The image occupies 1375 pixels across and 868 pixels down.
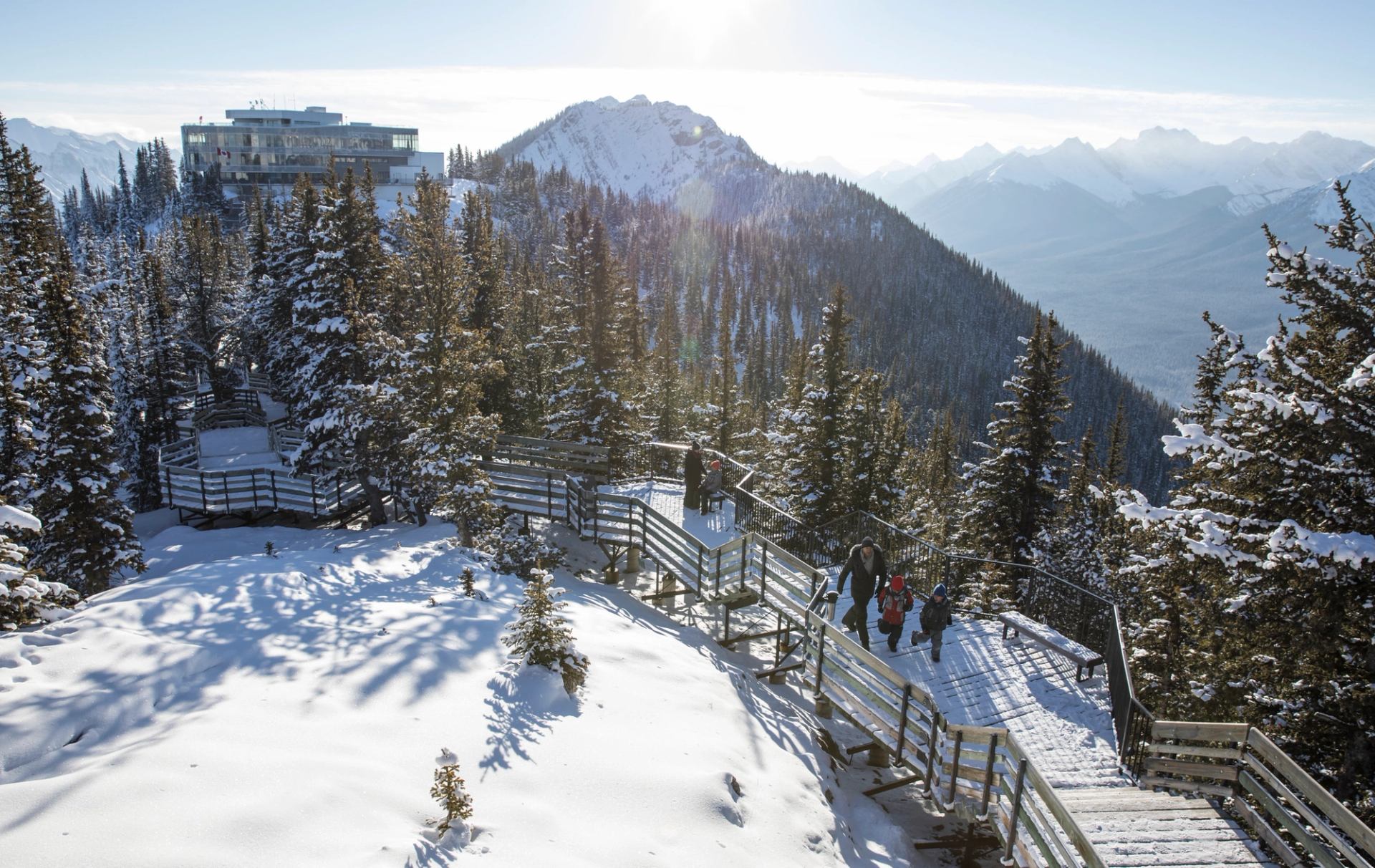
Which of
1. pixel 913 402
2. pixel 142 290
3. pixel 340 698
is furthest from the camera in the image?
pixel 913 402

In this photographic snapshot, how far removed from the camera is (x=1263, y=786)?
876cm

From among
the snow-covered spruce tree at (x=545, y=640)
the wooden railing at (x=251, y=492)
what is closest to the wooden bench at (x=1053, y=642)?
the snow-covered spruce tree at (x=545, y=640)

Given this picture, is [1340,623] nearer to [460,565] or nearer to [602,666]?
[602,666]

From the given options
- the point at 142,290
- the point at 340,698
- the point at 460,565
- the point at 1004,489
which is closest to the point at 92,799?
the point at 340,698

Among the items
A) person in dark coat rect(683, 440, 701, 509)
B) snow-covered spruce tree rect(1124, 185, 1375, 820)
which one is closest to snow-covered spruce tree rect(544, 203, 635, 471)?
person in dark coat rect(683, 440, 701, 509)

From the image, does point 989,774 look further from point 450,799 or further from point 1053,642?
point 450,799

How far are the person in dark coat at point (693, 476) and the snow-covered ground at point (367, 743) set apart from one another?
7278 mm

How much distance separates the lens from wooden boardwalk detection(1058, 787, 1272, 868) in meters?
7.90

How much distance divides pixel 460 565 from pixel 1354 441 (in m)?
14.6

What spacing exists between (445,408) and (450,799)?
46.0 feet

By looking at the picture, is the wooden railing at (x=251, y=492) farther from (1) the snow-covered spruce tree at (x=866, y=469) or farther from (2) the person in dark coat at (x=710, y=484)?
(1) the snow-covered spruce tree at (x=866, y=469)

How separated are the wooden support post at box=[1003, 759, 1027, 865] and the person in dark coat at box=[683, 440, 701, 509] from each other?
1211 centimetres

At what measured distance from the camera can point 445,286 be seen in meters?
21.0

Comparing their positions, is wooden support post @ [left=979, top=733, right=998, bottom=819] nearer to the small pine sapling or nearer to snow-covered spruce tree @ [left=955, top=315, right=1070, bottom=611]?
the small pine sapling
